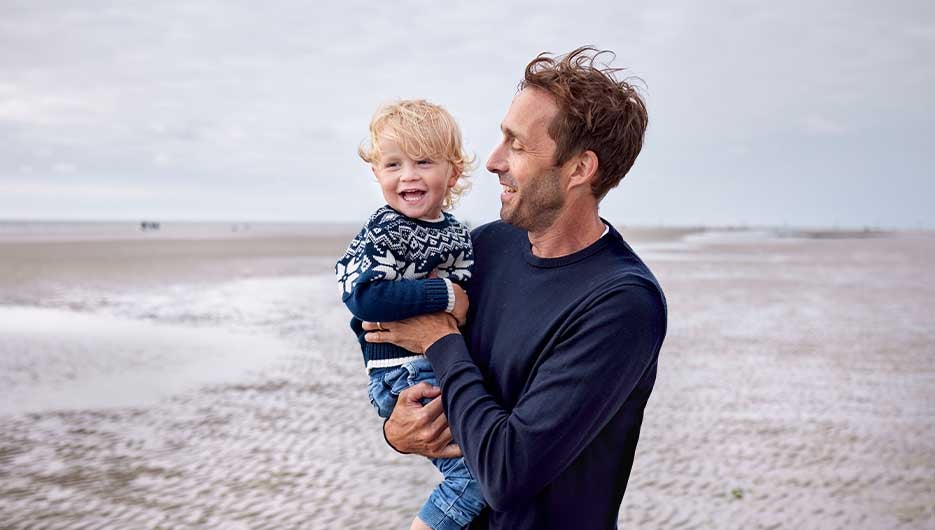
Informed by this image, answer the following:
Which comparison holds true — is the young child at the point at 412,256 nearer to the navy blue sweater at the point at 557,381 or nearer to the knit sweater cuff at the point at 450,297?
the knit sweater cuff at the point at 450,297

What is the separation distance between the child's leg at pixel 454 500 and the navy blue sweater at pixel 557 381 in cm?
7

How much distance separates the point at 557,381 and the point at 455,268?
849 millimetres

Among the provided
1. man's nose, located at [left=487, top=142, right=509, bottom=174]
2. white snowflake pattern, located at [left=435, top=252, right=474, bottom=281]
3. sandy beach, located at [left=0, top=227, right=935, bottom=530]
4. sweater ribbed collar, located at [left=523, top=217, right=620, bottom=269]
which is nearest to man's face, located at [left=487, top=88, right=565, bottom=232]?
man's nose, located at [left=487, top=142, right=509, bottom=174]

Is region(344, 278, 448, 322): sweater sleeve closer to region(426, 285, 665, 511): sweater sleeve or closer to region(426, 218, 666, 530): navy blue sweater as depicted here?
region(426, 218, 666, 530): navy blue sweater

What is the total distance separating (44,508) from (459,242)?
6.79m

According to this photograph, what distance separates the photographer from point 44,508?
7.70 m

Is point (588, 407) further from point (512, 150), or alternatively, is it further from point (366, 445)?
point (366, 445)

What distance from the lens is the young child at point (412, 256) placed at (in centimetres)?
264

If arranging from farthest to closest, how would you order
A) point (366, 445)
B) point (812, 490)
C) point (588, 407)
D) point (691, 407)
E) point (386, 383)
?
point (691, 407) < point (366, 445) < point (812, 490) < point (386, 383) < point (588, 407)

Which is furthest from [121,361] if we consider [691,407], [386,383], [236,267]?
[236,267]

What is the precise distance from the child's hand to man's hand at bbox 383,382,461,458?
0.85ft

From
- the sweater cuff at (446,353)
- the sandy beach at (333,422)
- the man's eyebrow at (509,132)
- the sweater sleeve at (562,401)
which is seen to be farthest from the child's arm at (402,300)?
the sandy beach at (333,422)

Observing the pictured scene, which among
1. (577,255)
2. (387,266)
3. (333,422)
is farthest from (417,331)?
(333,422)

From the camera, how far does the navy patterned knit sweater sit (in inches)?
103
